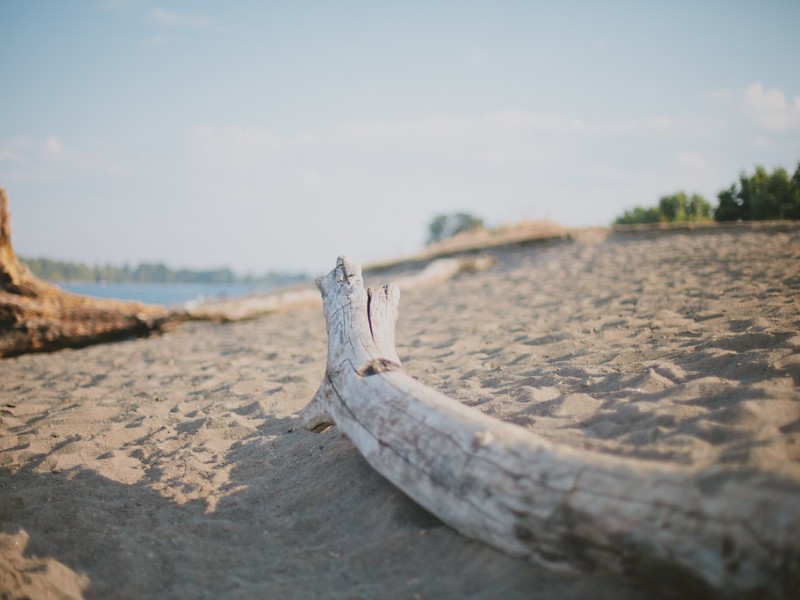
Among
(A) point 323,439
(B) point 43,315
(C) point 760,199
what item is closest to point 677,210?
(C) point 760,199

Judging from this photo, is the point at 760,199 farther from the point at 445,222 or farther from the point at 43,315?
the point at 445,222

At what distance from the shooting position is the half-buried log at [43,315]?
6.46 m

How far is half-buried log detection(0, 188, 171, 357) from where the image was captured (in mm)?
6465

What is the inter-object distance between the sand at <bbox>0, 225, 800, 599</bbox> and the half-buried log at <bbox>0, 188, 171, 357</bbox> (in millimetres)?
1007

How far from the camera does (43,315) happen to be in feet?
22.3

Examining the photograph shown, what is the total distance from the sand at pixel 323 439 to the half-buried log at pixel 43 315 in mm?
1007

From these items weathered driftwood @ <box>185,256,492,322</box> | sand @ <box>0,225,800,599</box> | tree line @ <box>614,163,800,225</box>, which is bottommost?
sand @ <box>0,225,800,599</box>

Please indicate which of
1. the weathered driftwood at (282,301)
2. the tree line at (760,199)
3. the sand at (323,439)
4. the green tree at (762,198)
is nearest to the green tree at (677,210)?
the tree line at (760,199)

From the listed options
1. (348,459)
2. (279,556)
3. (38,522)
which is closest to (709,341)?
(348,459)

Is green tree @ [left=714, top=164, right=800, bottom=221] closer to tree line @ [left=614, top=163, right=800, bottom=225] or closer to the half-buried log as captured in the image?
tree line @ [left=614, top=163, right=800, bottom=225]

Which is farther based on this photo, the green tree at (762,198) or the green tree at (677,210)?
the green tree at (677,210)

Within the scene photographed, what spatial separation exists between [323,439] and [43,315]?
6102mm

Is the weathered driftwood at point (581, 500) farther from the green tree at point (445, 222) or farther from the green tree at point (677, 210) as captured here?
the green tree at point (445, 222)

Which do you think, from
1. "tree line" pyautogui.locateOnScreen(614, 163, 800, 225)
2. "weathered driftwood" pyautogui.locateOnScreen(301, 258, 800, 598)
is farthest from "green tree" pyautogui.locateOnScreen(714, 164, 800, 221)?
"weathered driftwood" pyautogui.locateOnScreen(301, 258, 800, 598)
